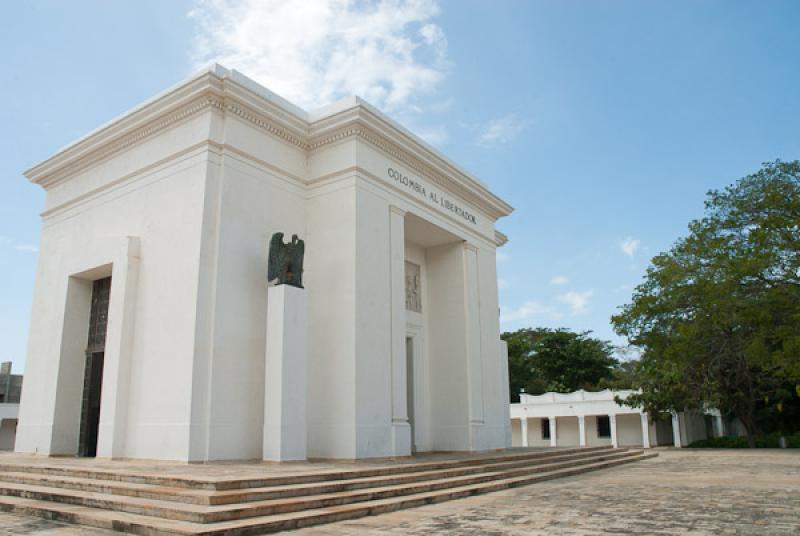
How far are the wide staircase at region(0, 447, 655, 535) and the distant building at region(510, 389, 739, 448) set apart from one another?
972 inches

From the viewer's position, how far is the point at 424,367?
16.0 metres

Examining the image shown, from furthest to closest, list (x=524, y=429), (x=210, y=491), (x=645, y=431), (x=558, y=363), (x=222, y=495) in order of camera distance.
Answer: (x=558, y=363) → (x=524, y=429) → (x=645, y=431) → (x=210, y=491) → (x=222, y=495)

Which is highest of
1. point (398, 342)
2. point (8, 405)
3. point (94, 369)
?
point (398, 342)

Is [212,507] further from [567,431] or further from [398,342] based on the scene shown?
[567,431]

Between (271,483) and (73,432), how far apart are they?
793cm

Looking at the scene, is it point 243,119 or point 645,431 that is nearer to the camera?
point 243,119

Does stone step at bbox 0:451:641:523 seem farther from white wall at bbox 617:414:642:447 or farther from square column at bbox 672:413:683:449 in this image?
white wall at bbox 617:414:642:447

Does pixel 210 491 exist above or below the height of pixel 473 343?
below

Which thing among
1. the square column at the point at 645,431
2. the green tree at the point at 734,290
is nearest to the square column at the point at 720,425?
the square column at the point at 645,431

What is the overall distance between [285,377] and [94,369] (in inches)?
204

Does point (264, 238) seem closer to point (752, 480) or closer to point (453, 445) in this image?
point (453, 445)

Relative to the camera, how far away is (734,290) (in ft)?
59.5

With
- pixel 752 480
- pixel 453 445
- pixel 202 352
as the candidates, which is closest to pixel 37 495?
pixel 202 352

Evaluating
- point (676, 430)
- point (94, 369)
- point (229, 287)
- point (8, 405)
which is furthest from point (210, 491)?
point (676, 430)
